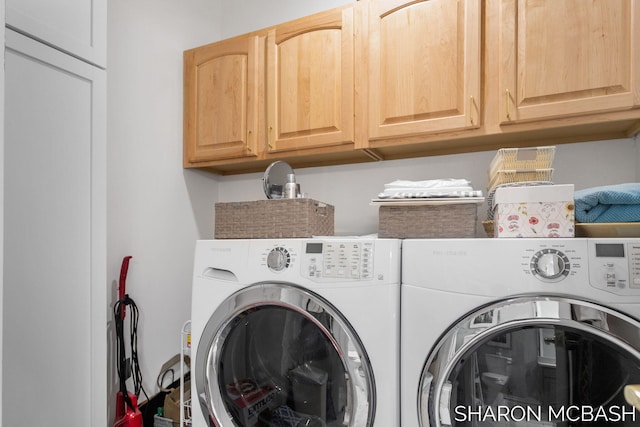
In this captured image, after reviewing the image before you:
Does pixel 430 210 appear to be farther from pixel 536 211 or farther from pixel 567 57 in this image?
pixel 567 57

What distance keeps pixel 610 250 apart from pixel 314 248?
76cm

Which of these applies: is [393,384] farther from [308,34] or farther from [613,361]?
[308,34]

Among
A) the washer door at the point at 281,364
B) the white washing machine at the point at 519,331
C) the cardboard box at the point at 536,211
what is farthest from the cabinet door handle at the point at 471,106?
the washer door at the point at 281,364

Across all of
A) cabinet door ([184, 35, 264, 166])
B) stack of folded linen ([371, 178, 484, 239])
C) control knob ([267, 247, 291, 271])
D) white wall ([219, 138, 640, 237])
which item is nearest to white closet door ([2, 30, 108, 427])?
control knob ([267, 247, 291, 271])

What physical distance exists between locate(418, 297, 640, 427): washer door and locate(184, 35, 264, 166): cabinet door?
129 cm

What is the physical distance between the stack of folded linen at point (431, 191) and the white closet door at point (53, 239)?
2.99ft

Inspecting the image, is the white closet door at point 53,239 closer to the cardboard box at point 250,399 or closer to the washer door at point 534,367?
the cardboard box at point 250,399

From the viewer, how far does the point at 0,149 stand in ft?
2.32

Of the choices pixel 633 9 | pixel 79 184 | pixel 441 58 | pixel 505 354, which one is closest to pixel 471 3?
pixel 441 58

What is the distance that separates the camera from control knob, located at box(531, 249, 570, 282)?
89 cm

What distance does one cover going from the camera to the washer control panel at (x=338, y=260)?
1.08 metres

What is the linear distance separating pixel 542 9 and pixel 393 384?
53.4 inches

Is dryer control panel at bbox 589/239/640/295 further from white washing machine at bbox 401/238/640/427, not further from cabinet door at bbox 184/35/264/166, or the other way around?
cabinet door at bbox 184/35/264/166

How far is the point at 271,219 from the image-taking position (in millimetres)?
1330
